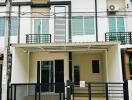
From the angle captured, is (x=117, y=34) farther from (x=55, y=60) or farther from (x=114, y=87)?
(x=114, y=87)

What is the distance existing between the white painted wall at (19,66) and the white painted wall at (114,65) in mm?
5376

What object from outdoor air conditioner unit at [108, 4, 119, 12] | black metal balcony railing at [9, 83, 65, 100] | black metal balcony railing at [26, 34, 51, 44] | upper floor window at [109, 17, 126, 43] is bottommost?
Result: black metal balcony railing at [9, 83, 65, 100]

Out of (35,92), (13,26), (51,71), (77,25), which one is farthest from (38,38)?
(35,92)

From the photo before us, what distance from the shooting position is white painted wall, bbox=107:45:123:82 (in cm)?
1549

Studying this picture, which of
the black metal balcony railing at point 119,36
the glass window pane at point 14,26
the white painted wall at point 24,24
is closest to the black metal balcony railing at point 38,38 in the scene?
the white painted wall at point 24,24

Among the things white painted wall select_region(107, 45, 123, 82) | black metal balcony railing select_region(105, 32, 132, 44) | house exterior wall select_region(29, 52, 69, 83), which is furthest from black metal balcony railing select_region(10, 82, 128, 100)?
black metal balcony railing select_region(105, 32, 132, 44)

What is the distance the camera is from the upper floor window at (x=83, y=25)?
2148 centimetres

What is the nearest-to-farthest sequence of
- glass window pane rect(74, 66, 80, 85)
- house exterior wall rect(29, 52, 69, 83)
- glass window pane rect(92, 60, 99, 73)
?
house exterior wall rect(29, 52, 69, 83)
glass window pane rect(92, 60, 99, 73)
glass window pane rect(74, 66, 80, 85)

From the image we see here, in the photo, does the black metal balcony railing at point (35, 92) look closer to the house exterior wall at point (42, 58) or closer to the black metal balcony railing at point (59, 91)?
the black metal balcony railing at point (59, 91)

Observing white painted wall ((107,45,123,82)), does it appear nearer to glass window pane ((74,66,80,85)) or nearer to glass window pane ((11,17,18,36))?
glass window pane ((74,66,80,85))

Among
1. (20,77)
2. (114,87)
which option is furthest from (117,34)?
(20,77)

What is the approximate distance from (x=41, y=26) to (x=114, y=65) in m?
7.71

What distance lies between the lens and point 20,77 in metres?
17.4

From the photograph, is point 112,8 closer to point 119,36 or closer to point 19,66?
point 119,36
